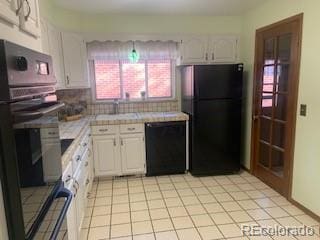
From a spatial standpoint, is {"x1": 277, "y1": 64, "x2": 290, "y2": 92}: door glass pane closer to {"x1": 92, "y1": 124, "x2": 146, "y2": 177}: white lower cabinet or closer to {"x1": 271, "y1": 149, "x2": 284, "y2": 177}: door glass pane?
{"x1": 271, "y1": 149, "x2": 284, "y2": 177}: door glass pane

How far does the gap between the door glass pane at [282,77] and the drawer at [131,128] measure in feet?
6.22

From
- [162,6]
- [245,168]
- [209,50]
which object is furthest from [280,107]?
[162,6]

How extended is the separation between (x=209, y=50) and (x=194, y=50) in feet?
0.79

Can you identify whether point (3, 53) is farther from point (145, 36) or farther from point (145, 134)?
point (145, 36)

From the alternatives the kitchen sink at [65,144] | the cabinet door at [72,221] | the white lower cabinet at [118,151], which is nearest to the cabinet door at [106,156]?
the white lower cabinet at [118,151]

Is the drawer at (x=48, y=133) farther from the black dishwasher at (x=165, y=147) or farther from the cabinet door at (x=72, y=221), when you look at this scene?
the black dishwasher at (x=165, y=147)

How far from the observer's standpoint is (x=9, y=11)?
3.01 feet

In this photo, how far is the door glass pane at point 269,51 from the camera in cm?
317

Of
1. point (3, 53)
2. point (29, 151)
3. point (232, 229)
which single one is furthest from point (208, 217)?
point (3, 53)

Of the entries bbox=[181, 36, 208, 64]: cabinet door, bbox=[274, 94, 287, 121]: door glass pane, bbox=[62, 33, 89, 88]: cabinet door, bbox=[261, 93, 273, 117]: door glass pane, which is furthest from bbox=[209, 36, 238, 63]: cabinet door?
bbox=[62, 33, 89, 88]: cabinet door

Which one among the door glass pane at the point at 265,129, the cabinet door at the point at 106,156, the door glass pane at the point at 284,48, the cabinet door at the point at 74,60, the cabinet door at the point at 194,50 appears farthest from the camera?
the cabinet door at the point at 194,50

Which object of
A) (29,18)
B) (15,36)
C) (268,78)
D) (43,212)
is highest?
(29,18)

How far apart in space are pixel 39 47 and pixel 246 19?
10.9 feet

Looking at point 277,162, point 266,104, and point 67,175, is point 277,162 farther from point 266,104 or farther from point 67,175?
point 67,175
